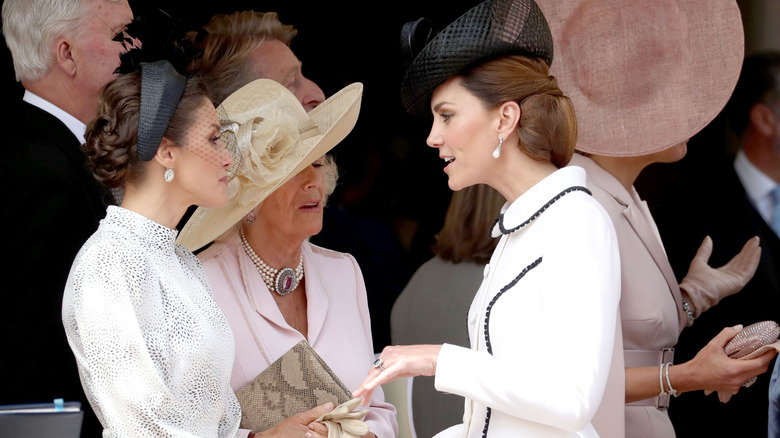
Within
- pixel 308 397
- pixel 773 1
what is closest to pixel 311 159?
pixel 308 397

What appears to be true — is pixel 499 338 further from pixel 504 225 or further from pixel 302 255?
pixel 302 255

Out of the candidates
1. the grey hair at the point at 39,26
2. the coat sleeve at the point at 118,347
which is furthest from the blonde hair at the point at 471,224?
the coat sleeve at the point at 118,347

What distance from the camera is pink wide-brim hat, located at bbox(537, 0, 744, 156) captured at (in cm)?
354

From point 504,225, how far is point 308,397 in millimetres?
884

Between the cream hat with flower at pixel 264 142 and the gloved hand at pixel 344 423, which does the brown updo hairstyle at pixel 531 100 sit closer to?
the cream hat with flower at pixel 264 142

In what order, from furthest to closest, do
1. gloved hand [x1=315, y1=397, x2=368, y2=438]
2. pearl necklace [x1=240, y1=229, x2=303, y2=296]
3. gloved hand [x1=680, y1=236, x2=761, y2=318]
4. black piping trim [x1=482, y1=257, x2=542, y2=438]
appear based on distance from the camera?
gloved hand [x1=680, y1=236, x2=761, y2=318] < pearl necklace [x1=240, y1=229, x2=303, y2=296] < gloved hand [x1=315, y1=397, x2=368, y2=438] < black piping trim [x1=482, y1=257, x2=542, y2=438]

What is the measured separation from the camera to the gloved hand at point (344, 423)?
2.94 m

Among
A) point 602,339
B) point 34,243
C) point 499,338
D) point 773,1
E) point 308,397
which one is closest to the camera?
point 602,339

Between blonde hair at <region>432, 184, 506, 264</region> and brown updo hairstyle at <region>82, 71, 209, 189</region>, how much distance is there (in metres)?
1.64

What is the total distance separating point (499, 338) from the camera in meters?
2.54

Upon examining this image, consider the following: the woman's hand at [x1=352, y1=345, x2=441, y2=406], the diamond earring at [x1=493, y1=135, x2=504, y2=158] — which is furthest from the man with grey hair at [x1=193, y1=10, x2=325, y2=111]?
the woman's hand at [x1=352, y1=345, x2=441, y2=406]

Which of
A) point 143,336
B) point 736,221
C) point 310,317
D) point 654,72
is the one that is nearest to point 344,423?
point 310,317

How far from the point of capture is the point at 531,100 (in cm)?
262

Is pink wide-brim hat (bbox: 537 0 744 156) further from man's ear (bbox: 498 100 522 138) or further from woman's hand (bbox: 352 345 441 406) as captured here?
woman's hand (bbox: 352 345 441 406)
